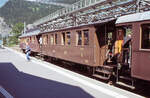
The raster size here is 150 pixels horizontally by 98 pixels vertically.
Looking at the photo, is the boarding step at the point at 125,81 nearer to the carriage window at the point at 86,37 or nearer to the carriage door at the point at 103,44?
the carriage door at the point at 103,44

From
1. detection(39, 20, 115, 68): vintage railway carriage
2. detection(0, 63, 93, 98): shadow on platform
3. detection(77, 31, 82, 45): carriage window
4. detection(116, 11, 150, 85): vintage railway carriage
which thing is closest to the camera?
detection(116, 11, 150, 85): vintage railway carriage

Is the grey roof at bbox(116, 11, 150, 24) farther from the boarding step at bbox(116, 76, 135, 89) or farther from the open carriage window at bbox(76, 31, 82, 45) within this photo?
the open carriage window at bbox(76, 31, 82, 45)

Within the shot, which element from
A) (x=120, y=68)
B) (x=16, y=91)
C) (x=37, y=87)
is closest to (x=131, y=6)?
(x=120, y=68)

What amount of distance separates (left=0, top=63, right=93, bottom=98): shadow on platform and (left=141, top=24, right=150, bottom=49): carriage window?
2804 mm

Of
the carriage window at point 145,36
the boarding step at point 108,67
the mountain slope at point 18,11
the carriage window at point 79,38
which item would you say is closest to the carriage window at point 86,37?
the carriage window at point 79,38

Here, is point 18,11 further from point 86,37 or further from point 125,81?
point 125,81

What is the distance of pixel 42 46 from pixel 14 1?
4628 inches

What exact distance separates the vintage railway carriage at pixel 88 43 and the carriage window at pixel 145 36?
2740 mm

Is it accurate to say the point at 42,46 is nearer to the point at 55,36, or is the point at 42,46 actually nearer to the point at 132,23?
the point at 55,36

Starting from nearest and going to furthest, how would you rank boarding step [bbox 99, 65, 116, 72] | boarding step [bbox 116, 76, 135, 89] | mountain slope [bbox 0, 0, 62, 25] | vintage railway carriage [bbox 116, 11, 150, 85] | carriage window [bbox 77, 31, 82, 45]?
vintage railway carriage [bbox 116, 11, 150, 85], boarding step [bbox 116, 76, 135, 89], boarding step [bbox 99, 65, 116, 72], carriage window [bbox 77, 31, 82, 45], mountain slope [bbox 0, 0, 62, 25]

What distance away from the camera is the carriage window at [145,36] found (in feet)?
23.0

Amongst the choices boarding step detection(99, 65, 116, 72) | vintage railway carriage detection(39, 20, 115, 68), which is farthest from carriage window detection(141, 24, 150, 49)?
vintage railway carriage detection(39, 20, 115, 68)

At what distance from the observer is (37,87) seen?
8.45m

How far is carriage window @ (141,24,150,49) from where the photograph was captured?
7.01 meters
